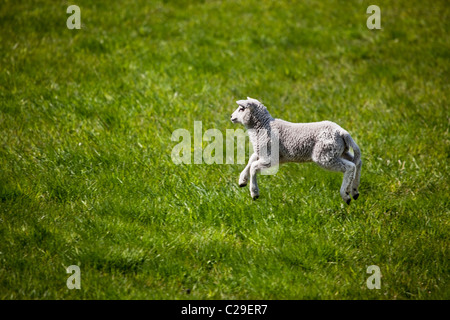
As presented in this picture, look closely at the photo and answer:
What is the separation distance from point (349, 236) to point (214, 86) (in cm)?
403

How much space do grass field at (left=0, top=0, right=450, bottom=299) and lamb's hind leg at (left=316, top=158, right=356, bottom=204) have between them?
746mm

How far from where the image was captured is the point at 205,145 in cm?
681

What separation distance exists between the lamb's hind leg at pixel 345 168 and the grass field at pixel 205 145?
75 centimetres

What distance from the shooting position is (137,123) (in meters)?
7.14

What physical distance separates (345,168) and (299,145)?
46cm

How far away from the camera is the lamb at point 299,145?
454 cm
